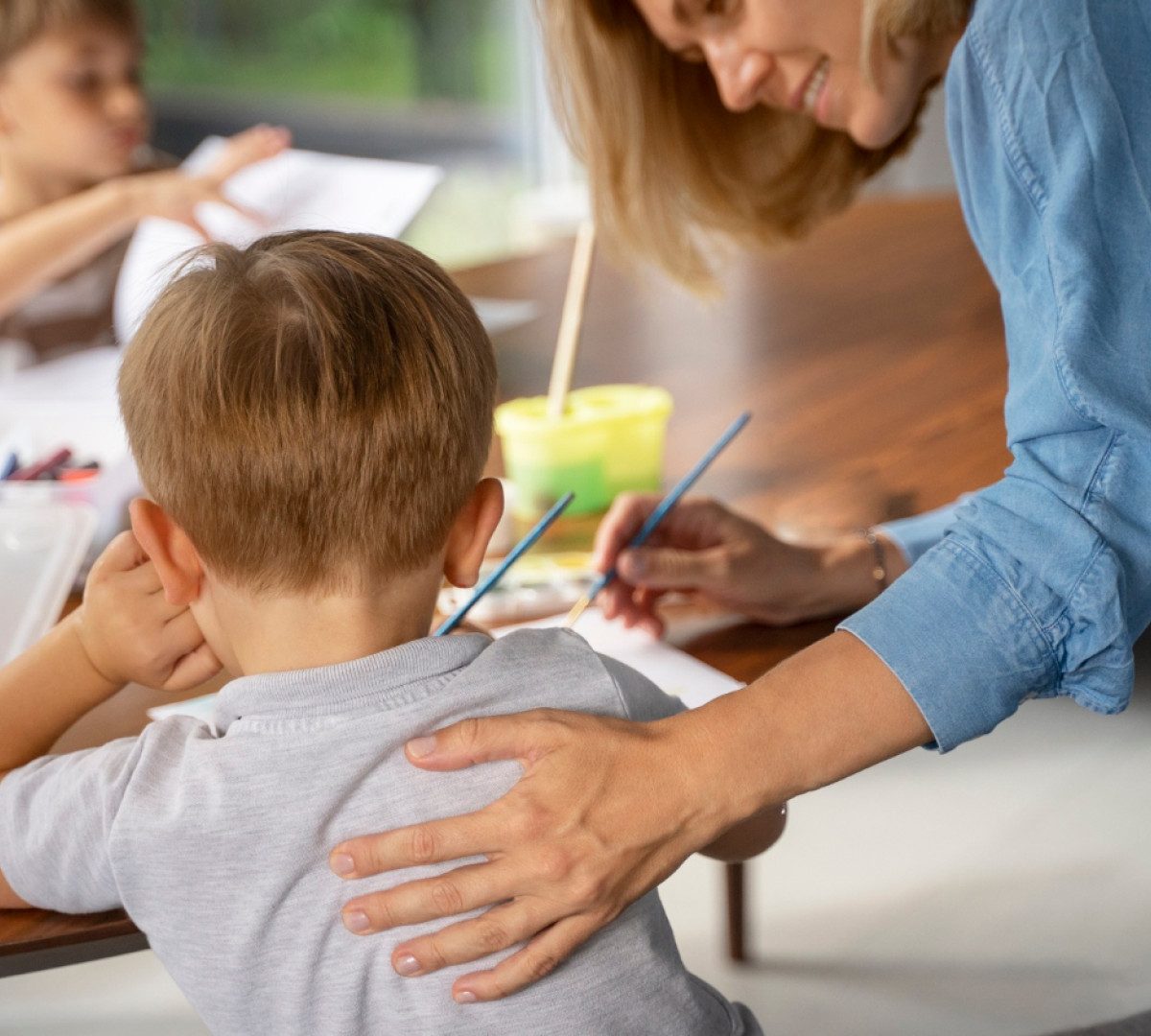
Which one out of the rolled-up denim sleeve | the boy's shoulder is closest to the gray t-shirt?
the boy's shoulder

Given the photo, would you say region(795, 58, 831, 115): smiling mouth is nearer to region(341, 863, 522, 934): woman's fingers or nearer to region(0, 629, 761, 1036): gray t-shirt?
region(0, 629, 761, 1036): gray t-shirt

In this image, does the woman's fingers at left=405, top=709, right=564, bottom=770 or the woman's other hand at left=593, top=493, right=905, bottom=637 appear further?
the woman's other hand at left=593, top=493, right=905, bottom=637

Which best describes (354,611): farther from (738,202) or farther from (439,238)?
(439,238)

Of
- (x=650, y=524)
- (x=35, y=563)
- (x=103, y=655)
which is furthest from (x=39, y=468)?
(x=650, y=524)

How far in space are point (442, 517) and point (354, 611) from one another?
0.07m

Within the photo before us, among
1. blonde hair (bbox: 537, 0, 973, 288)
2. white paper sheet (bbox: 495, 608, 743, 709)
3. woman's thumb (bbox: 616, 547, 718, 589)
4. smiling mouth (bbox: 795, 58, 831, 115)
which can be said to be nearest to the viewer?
white paper sheet (bbox: 495, 608, 743, 709)

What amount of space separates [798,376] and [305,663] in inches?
41.1

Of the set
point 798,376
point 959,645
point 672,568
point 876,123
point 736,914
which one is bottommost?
point 736,914

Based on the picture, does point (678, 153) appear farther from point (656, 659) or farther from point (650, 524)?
point (656, 659)

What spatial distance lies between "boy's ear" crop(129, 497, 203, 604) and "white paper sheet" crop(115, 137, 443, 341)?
0.72 metres

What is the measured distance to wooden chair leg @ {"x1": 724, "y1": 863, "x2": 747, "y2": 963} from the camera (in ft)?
5.87

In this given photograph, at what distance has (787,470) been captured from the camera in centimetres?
148

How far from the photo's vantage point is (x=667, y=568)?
46.8 inches

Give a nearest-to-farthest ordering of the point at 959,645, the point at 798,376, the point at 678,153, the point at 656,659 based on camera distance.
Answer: the point at 959,645 < the point at 656,659 < the point at 678,153 < the point at 798,376
